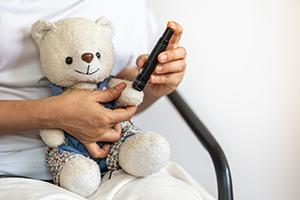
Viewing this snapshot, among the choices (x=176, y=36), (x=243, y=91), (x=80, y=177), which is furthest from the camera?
(x=243, y=91)

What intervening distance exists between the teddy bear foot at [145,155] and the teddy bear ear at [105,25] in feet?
0.62

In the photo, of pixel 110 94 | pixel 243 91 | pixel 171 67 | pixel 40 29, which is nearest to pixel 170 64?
pixel 171 67

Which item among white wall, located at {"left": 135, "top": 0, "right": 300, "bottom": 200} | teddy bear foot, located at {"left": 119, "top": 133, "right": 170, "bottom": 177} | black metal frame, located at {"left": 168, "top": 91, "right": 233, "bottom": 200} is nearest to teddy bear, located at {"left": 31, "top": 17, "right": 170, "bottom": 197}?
teddy bear foot, located at {"left": 119, "top": 133, "right": 170, "bottom": 177}

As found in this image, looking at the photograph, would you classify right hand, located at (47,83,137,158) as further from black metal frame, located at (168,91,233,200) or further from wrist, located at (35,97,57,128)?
black metal frame, located at (168,91,233,200)

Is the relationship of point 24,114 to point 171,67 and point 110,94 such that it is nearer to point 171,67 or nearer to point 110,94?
point 110,94

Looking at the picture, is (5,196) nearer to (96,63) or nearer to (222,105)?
(96,63)

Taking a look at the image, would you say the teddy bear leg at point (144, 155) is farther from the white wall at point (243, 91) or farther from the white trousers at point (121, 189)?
the white wall at point (243, 91)

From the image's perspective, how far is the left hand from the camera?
35.6 inches

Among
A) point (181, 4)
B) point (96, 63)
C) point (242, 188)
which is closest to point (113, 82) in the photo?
point (96, 63)

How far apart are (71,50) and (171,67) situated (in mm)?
181

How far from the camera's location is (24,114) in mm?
Answer: 857

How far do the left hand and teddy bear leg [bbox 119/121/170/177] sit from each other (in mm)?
113

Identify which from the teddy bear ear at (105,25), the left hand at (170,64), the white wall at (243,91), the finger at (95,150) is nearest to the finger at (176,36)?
the left hand at (170,64)

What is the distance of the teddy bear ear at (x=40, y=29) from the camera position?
2.86 feet
